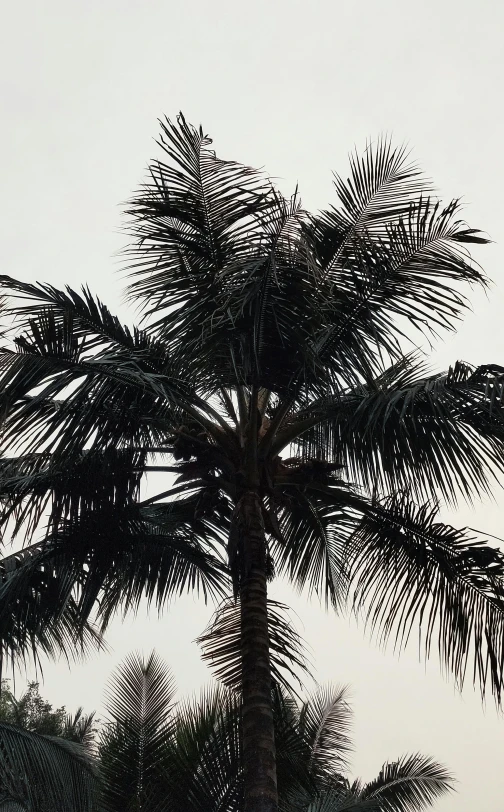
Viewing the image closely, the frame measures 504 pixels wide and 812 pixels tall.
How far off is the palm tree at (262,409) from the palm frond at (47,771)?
6.00 feet

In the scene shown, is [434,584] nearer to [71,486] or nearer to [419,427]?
[419,427]

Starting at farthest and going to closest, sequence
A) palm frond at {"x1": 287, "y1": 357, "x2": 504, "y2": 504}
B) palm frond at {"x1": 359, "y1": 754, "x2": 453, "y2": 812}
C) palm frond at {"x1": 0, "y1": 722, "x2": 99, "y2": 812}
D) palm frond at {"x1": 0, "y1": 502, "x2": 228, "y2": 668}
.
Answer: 1. palm frond at {"x1": 359, "y1": 754, "x2": 453, "y2": 812}
2. palm frond at {"x1": 0, "y1": 722, "x2": 99, "y2": 812}
3. palm frond at {"x1": 0, "y1": 502, "x2": 228, "y2": 668}
4. palm frond at {"x1": 287, "y1": 357, "x2": 504, "y2": 504}

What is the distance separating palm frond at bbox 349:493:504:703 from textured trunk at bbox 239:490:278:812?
1.11 meters

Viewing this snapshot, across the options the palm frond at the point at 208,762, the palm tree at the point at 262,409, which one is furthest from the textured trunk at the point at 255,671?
the palm frond at the point at 208,762

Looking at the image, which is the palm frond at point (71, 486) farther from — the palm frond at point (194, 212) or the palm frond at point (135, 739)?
the palm frond at point (135, 739)

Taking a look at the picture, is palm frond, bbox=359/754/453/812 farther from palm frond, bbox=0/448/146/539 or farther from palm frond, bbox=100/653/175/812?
palm frond, bbox=0/448/146/539

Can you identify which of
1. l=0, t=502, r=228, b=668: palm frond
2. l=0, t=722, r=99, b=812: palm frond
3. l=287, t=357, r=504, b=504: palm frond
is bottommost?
l=0, t=722, r=99, b=812: palm frond

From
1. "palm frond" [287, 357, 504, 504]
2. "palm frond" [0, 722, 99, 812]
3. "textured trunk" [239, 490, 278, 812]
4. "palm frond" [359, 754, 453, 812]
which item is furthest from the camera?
"palm frond" [359, 754, 453, 812]

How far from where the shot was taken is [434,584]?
22.8 feet

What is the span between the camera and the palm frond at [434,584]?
6609mm

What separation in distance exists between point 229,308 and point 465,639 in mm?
2980

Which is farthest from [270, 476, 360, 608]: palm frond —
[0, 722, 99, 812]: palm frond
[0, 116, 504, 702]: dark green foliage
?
[0, 722, 99, 812]: palm frond

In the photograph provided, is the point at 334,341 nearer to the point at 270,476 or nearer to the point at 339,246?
the point at 339,246

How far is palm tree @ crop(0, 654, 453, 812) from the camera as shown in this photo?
8.56m
